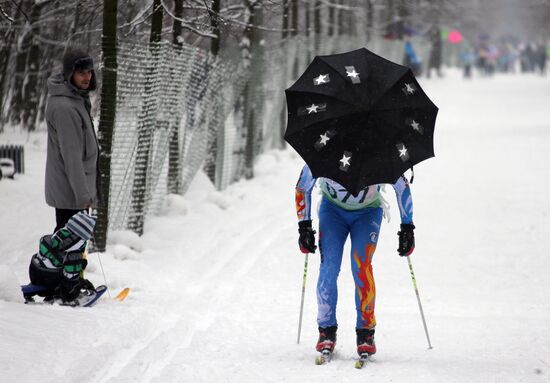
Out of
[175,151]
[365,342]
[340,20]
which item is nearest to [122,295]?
[365,342]

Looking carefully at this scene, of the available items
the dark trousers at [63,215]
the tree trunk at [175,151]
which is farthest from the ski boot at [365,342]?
the tree trunk at [175,151]

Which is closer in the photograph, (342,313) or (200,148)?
(342,313)

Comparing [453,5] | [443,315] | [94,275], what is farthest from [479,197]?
[453,5]

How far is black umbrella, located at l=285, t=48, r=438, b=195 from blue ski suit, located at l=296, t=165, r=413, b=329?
32 centimetres

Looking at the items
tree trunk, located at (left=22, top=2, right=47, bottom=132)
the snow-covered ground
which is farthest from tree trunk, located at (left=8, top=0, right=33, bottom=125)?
the snow-covered ground

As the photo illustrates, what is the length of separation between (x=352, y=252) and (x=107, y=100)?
3.94 m

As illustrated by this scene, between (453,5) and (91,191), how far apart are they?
38502 millimetres

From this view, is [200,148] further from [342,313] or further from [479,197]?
[342,313]

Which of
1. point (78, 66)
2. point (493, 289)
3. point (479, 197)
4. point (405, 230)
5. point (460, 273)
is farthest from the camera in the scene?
point (479, 197)

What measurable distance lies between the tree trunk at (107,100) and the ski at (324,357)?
3.67 m

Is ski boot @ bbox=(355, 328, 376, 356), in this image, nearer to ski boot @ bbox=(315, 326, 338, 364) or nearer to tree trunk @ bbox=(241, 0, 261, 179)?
ski boot @ bbox=(315, 326, 338, 364)

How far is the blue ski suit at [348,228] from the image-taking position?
6.45 meters

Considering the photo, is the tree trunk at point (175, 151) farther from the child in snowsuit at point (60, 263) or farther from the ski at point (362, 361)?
the ski at point (362, 361)

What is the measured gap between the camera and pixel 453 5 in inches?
1713
